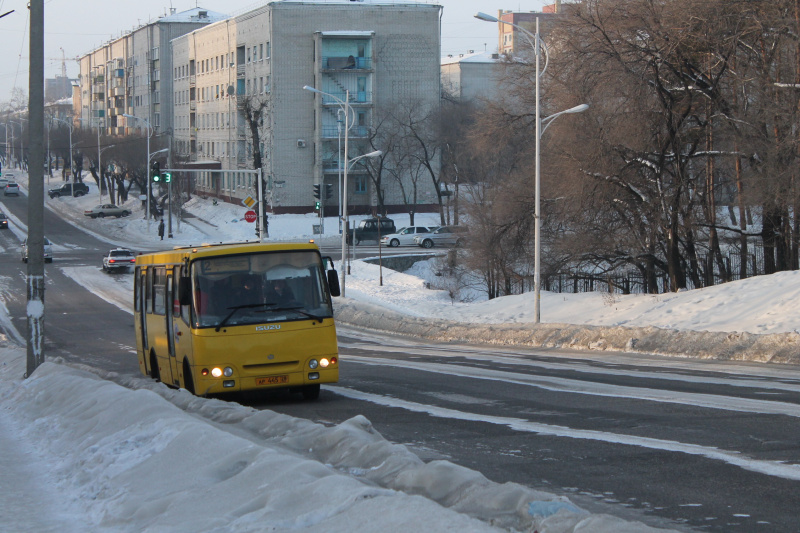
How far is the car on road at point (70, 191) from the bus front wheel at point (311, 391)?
105 metres

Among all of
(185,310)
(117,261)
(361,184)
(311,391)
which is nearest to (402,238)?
(361,184)

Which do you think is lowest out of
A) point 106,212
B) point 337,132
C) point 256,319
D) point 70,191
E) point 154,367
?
point 154,367

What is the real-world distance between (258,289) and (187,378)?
5.92 feet

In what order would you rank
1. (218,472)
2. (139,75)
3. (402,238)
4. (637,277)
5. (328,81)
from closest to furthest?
(218,472)
(637,277)
(402,238)
(328,81)
(139,75)

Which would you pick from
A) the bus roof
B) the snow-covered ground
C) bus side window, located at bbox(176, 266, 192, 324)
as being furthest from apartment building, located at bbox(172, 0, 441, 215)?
bus side window, located at bbox(176, 266, 192, 324)

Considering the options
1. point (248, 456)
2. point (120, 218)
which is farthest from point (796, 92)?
point (120, 218)

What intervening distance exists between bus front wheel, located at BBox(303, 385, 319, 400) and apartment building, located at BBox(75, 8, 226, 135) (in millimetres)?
97302

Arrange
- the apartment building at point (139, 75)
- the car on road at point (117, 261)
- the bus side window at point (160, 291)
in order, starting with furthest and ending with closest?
the apartment building at point (139, 75) < the car on road at point (117, 261) < the bus side window at point (160, 291)

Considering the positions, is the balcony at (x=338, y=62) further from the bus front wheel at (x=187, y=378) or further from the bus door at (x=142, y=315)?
the bus front wheel at (x=187, y=378)

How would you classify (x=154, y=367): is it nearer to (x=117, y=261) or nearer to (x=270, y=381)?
(x=270, y=381)

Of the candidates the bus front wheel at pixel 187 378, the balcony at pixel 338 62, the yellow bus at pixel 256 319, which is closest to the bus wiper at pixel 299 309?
the yellow bus at pixel 256 319

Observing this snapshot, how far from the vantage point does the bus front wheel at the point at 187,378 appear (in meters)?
13.1

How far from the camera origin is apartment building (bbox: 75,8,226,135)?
11575 centimetres

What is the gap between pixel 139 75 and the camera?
125m
